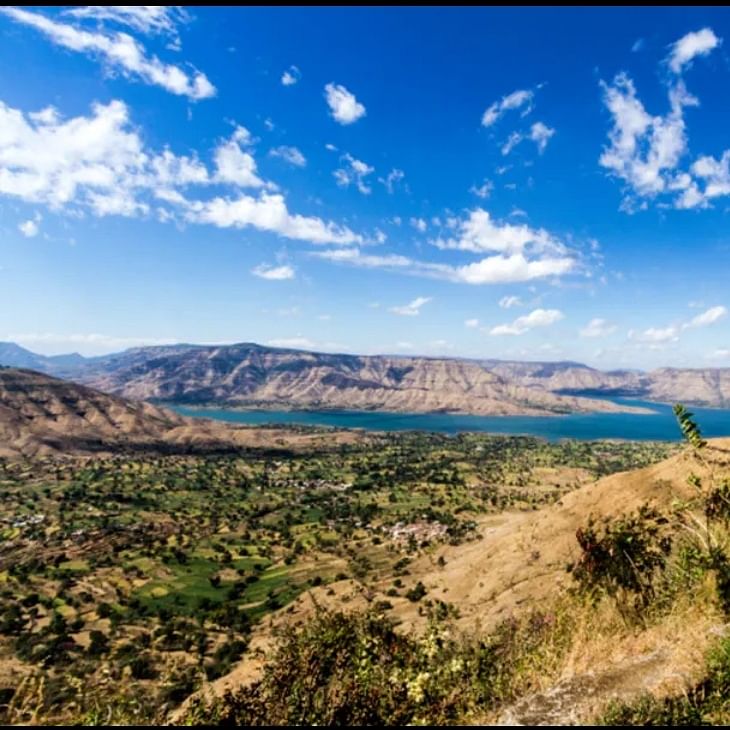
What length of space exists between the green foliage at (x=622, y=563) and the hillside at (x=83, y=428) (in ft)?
538

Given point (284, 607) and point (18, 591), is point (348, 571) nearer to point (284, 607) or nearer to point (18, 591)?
point (284, 607)

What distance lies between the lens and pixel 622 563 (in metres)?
10.9

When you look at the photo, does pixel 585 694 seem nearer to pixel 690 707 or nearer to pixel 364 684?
pixel 690 707

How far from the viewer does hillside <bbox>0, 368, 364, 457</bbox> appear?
491 ft

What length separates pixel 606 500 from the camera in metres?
41.1

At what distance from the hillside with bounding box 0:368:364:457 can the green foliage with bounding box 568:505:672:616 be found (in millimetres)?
164021

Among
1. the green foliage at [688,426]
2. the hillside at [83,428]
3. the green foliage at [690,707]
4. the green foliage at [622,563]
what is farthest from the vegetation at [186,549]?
the hillside at [83,428]

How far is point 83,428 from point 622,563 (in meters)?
185

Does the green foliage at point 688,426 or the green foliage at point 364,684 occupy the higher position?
the green foliage at point 688,426

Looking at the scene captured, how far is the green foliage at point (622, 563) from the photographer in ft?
34.8

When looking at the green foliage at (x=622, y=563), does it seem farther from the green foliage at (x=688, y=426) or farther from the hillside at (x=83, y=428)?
the hillside at (x=83, y=428)

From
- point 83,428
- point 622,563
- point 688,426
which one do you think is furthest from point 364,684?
point 83,428

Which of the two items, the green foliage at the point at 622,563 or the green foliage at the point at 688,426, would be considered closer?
the green foliage at the point at 622,563

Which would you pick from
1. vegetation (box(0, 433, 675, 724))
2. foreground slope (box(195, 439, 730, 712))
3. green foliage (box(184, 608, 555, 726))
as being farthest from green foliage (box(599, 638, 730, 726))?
foreground slope (box(195, 439, 730, 712))
